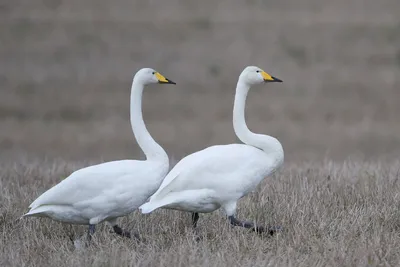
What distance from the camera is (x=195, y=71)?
81.9ft

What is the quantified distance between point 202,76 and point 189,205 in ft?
59.4

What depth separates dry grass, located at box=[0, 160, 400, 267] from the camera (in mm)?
6059

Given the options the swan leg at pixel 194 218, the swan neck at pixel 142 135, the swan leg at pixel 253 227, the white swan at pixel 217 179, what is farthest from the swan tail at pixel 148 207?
the swan leg at pixel 253 227

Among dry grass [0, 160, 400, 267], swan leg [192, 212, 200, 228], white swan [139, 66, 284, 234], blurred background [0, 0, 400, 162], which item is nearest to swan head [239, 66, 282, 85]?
white swan [139, 66, 284, 234]

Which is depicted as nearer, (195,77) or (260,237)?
(260,237)

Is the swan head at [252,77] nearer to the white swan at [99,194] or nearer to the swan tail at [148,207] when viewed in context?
the white swan at [99,194]

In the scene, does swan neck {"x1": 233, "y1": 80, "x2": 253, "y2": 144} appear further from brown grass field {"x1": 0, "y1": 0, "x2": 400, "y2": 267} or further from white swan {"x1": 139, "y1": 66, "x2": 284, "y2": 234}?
brown grass field {"x1": 0, "y1": 0, "x2": 400, "y2": 267}

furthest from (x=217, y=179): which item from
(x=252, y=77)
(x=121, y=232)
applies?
(x=252, y=77)

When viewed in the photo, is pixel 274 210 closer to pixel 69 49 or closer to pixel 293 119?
pixel 293 119

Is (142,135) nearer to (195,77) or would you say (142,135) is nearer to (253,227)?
(253,227)

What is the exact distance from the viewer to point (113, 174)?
22.2ft

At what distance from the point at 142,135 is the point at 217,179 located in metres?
0.66

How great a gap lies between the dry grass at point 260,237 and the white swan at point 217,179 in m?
0.20

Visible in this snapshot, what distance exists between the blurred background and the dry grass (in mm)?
10917
